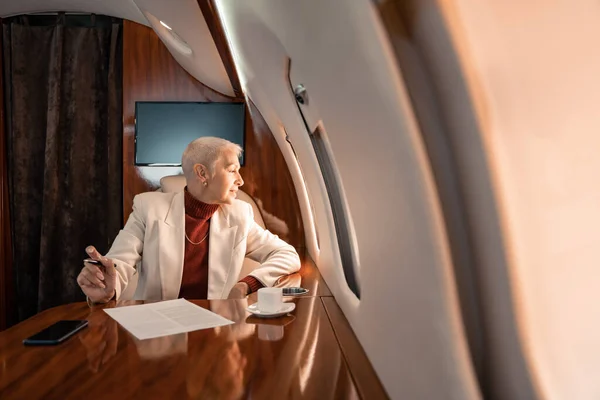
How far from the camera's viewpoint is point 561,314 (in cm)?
52

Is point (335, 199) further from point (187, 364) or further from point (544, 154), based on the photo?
point (544, 154)

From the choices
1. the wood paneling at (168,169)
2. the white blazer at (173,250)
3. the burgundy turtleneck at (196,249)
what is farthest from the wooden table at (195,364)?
the wood paneling at (168,169)

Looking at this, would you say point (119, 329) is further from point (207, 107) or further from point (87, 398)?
point (207, 107)

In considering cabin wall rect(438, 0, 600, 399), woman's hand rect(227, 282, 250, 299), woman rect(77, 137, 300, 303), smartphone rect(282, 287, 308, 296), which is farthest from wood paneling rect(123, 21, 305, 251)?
cabin wall rect(438, 0, 600, 399)

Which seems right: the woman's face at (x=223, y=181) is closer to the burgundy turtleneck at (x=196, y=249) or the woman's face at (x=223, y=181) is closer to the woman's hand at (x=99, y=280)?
the burgundy turtleneck at (x=196, y=249)

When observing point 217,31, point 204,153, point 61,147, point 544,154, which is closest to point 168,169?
point 61,147

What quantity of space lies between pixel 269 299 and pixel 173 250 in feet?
2.75

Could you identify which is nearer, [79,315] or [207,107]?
[79,315]

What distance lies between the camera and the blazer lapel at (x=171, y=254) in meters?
2.28

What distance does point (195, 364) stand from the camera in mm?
1178

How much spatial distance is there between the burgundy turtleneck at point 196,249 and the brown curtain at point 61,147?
1.76m

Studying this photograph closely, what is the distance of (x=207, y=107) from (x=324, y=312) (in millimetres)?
2346

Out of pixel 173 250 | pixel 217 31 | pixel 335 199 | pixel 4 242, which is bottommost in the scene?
pixel 4 242

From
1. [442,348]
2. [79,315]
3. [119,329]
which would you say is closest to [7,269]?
[79,315]
